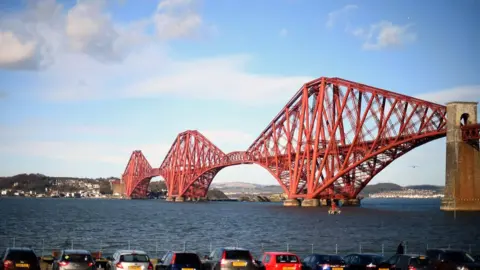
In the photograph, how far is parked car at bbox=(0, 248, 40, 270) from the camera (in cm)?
3014

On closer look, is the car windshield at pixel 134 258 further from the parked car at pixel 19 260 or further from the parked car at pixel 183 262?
the parked car at pixel 19 260

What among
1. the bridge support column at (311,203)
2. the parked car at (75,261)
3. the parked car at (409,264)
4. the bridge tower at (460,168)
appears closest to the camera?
the parked car at (75,261)

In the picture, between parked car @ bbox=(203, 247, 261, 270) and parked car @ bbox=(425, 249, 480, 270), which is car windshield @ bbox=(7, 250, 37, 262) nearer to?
parked car @ bbox=(203, 247, 261, 270)

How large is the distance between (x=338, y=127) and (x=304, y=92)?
11.0 metres

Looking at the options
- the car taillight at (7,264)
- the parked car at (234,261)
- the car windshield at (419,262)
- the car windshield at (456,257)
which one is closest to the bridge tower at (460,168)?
the car windshield at (456,257)

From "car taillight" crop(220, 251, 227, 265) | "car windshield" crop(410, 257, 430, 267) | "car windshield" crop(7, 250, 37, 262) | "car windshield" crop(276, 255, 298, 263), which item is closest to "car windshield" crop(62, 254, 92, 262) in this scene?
"car windshield" crop(7, 250, 37, 262)

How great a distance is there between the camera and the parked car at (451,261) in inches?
1281

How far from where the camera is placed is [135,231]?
8488cm

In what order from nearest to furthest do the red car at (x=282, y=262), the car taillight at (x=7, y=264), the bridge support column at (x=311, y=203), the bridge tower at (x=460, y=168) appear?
the car taillight at (x=7, y=264)
the red car at (x=282, y=262)
the bridge tower at (x=460, y=168)
the bridge support column at (x=311, y=203)

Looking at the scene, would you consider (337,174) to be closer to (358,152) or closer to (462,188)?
(358,152)

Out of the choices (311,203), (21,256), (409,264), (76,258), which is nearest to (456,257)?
(409,264)

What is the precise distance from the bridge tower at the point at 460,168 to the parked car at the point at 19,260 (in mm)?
87770

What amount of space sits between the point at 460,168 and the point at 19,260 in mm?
88868

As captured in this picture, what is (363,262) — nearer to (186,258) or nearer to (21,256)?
(186,258)
